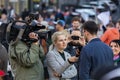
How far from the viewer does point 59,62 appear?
20.9 feet

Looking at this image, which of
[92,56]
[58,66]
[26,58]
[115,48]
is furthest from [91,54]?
[115,48]

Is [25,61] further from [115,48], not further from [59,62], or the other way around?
[115,48]

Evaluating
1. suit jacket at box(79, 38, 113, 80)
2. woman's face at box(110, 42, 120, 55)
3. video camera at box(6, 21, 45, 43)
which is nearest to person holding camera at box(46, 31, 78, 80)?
video camera at box(6, 21, 45, 43)

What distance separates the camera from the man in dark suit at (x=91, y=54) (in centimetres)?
568

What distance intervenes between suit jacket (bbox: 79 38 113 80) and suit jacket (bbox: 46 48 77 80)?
585 mm

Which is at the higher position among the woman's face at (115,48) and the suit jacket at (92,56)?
the suit jacket at (92,56)

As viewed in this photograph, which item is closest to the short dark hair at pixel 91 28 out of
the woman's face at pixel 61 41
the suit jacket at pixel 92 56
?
the suit jacket at pixel 92 56

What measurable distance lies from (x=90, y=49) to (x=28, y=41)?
3.04 ft

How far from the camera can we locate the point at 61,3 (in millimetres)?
42156

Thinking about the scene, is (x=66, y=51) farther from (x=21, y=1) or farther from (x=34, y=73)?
(x=21, y=1)

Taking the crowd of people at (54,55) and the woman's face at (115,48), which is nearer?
the crowd of people at (54,55)

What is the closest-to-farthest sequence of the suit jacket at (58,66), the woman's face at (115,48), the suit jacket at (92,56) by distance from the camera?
the suit jacket at (92,56)
the suit jacket at (58,66)
the woman's face at (115,48)

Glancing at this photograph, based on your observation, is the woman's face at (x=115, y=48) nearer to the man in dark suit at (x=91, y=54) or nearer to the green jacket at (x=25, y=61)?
the man in dark suit at (x=91, y=54)

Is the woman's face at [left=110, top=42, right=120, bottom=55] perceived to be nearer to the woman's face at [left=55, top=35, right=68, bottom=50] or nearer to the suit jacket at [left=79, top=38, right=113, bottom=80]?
the woman's face at [left=55, top=35, right=68, bottom=50]
